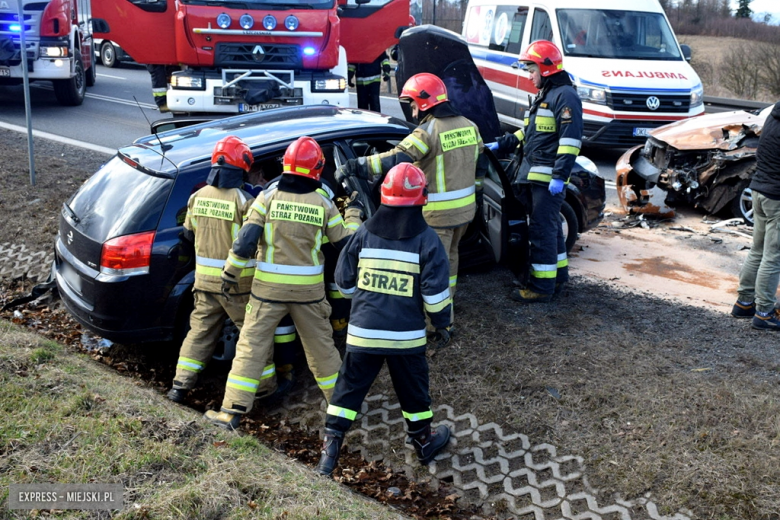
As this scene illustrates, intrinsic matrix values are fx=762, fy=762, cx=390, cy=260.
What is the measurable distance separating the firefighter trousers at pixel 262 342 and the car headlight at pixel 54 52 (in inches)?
385

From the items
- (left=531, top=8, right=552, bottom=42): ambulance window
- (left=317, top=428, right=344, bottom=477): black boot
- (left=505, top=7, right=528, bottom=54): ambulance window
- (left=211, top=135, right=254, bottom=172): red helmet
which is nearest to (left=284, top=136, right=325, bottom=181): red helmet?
(left=211, top=135, right=254, bottom=172): red helmet

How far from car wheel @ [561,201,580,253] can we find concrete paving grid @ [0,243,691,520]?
107 inches

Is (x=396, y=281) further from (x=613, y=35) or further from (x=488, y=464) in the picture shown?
(x=613, y=35)

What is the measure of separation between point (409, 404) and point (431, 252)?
0.86m

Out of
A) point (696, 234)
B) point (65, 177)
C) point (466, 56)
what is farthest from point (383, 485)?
point (65, 177)

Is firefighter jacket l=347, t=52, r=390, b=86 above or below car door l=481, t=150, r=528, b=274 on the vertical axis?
above

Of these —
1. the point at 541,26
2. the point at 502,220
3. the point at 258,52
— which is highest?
the point at 541,26

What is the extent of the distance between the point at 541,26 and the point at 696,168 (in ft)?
13.1

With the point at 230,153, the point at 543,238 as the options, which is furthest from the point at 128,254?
the point at 543,238

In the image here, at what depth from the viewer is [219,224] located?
4.45 metres

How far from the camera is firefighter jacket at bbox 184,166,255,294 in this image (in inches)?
175

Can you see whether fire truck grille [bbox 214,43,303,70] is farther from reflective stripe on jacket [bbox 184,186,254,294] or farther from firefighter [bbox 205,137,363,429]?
firefighter [bbox 205,137,363,429]

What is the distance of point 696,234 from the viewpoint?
26.1 feet

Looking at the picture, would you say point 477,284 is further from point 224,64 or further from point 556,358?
point 224,64
